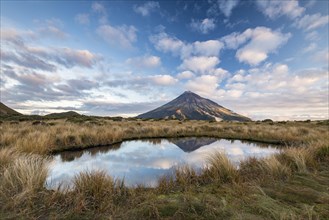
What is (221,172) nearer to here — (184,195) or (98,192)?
(184,195)

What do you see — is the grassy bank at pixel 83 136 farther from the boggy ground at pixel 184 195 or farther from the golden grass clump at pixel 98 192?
the golden grass clump at pixel 98 192

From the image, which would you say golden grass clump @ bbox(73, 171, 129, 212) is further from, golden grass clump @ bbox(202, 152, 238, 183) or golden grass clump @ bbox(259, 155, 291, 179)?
golden grass clump @ bbox(259, 155, 291, 179)

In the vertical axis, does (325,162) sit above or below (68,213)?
above

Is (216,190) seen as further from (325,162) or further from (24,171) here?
(325,162)

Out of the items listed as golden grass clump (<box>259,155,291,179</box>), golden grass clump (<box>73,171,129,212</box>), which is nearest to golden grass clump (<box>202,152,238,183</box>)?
golden grass clump (<box>259,155,291,179</box>)

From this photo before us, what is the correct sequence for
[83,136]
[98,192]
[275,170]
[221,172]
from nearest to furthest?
1. [98,192]
2. [221,172]
3. [275,170]
4. [83,136]

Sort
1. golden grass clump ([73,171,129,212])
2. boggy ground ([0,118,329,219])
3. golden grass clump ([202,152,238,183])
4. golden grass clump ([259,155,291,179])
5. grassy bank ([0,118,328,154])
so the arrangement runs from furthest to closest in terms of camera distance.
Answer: grassy bank ([0,118,328,154]), golden grass clump ([259,155,291,179]), golden grass clump ([202,152,238,183]), golden grass clump ([73,171,129,212]), boggy ground ([0,118,329,219])

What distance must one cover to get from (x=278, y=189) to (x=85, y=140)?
11.7 m

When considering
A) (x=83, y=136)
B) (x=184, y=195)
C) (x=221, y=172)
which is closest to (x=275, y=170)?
(x=221, y=172)

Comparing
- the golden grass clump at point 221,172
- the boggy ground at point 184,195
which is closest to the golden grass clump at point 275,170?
the boggy ground at point 184,195

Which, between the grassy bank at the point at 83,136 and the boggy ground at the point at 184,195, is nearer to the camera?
the boggy ground at the point at 184,195

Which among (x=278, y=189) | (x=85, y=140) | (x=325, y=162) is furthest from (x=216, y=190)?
(x=85, y=140)

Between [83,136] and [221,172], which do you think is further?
[83,136]

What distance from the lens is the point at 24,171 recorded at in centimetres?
454
